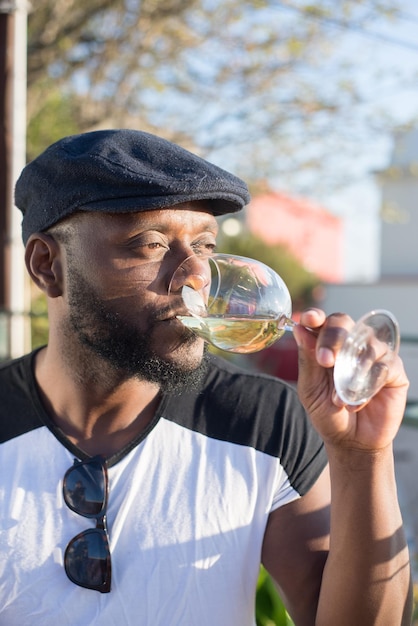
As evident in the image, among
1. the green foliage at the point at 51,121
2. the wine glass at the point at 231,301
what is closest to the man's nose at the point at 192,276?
the wine glass at the point at 231,301

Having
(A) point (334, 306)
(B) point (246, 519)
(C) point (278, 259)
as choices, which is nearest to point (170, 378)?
(B) point (246, 519)

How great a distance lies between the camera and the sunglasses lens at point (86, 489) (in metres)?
1.92

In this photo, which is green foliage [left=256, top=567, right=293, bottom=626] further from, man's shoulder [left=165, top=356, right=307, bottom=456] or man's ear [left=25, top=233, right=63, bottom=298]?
man's ear [left=25, top=233, right=63, bottom=298]

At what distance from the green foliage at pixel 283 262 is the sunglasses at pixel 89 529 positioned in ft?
65.2

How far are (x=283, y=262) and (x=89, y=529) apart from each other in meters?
21.8

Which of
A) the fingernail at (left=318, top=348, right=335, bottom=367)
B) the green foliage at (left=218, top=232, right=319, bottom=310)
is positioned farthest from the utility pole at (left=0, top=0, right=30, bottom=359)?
the green foliage at (left=218, top=232, right=319, bottom=310)

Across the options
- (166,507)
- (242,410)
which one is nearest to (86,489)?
(166,507)

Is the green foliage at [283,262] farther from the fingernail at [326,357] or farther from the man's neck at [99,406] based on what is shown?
the fingernail at [326,357]

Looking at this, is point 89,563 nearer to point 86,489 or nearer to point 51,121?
point 86,489

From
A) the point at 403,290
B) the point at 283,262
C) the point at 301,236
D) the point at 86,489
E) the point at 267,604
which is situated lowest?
the point at 283,262

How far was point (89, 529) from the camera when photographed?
192cm

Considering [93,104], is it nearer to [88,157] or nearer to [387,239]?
[88,157]

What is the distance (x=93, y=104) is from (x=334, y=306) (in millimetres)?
8730

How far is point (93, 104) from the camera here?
10.0 m
